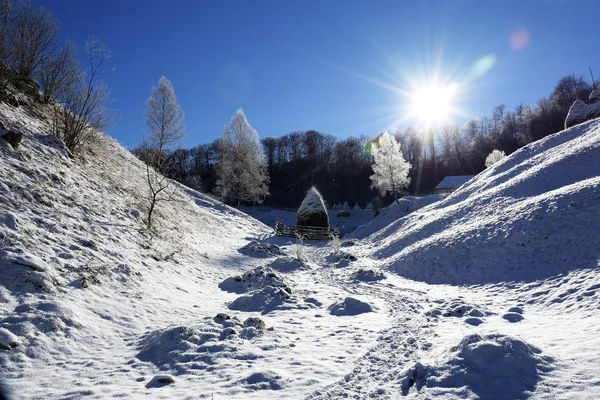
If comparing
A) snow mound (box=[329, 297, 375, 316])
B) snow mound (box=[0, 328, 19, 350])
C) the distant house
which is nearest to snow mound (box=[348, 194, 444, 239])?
the distant house

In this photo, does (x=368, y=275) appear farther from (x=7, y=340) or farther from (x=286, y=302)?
(x=7, y=340)

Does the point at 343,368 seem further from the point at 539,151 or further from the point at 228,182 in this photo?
the point at 228,182

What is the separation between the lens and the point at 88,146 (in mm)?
16547

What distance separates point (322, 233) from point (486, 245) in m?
15.4

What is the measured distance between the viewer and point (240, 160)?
3738 centimetres

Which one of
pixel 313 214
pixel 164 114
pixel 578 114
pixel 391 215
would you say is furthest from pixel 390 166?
pixel 164 114

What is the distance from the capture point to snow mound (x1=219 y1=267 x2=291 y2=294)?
400 inches

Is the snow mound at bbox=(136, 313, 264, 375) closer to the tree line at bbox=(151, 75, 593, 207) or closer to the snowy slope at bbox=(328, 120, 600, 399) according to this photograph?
the snowy slope at bbox=(328, 120, 600, 399)

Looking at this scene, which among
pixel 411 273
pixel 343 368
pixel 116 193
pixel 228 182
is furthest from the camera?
pixel 228 182

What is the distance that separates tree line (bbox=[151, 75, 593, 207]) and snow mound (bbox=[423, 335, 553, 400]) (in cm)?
5185

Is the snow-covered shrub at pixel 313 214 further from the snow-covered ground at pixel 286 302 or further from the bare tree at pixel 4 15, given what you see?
the bare tree at pixel 4 15

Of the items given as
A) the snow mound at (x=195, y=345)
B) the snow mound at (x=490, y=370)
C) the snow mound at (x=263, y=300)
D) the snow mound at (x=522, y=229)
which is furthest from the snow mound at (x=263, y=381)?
the snow mound at (x=522, y=229)

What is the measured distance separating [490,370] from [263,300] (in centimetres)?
581

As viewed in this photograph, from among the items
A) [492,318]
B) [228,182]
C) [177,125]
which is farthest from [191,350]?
[228,182]
